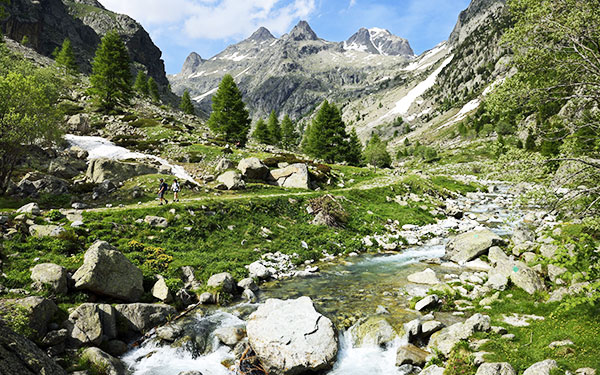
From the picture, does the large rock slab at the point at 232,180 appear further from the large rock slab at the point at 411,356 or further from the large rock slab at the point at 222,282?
the large rock slab at the point at 411,356

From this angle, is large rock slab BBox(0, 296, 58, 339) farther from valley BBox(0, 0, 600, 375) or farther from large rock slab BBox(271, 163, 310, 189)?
large rock slab BBox(271, 163, 310, 189)

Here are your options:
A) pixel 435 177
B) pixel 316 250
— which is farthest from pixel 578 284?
pixel 435 177

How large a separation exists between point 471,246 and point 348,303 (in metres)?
12.3

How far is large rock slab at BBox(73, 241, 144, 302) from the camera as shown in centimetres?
1392

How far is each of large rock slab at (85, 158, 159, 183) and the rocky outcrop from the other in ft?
96.3

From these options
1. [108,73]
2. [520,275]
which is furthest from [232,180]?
[108,73]

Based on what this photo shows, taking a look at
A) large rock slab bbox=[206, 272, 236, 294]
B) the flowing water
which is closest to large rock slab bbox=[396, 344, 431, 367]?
the flowing water

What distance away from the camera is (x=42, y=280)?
1330cm

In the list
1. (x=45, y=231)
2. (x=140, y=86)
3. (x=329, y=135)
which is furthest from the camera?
(x=140, y=86)

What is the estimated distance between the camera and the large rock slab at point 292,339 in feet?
35.2

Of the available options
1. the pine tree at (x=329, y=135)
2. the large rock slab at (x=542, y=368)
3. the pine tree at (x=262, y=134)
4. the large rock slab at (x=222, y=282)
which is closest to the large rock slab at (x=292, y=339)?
the large rock slab at (x=222, y=282)

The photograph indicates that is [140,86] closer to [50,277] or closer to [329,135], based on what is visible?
[329,135]

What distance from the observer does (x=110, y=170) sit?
3347cm

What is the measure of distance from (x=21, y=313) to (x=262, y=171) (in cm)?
3200
